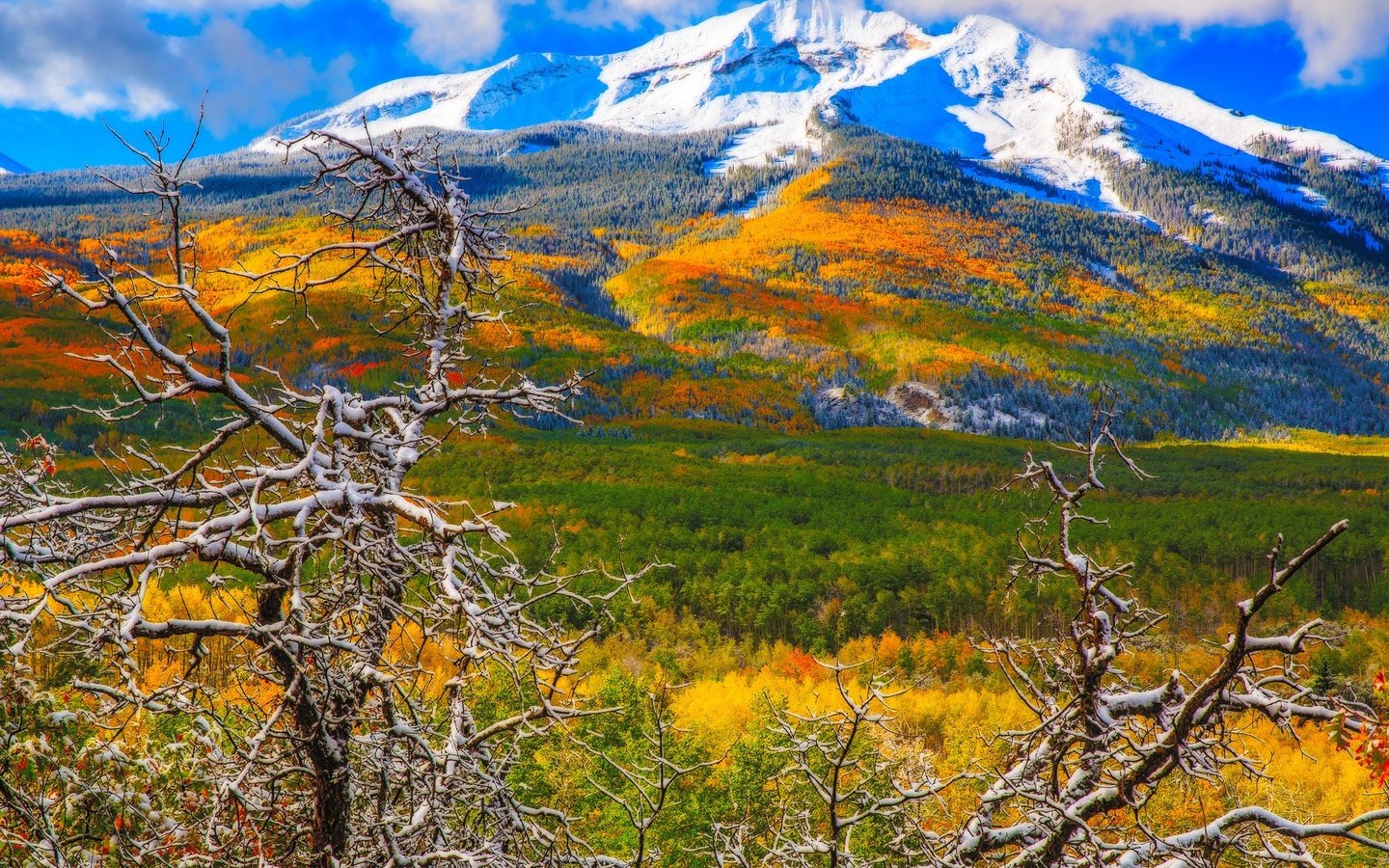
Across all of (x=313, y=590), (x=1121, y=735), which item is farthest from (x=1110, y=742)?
(x=313, y=590)

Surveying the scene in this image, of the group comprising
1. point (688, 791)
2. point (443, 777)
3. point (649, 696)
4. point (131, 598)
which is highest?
point (131, 598)

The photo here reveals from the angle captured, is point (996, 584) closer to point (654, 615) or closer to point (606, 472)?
point (654, 615)

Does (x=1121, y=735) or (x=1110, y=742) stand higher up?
(x=1121, y=735)

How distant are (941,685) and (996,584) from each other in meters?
15.8

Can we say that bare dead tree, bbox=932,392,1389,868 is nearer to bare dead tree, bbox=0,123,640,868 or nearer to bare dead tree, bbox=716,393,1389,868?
bare dead tree, bbox=716,393,1389,868

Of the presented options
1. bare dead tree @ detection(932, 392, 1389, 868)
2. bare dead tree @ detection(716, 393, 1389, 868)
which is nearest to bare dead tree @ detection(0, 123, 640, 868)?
bare dead tree @ detection(716, 393, 1389, 868)

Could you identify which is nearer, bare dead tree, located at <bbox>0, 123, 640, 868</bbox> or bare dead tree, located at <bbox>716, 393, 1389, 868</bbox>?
bare dead tree, located at <bbox>0, 123, 640, 868</bbox>

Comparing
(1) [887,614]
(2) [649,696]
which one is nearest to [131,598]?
(2) [649,696]

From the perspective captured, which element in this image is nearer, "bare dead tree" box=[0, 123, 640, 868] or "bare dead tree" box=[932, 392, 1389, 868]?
"bare dead tree" box=[0, 123, 640, 868]

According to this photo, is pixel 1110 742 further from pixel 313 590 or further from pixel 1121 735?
pixel 313 590

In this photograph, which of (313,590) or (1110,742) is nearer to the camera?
(313,590)

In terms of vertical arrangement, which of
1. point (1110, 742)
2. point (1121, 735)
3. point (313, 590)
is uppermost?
point (313, 590)

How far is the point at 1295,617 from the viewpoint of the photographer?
6216cm

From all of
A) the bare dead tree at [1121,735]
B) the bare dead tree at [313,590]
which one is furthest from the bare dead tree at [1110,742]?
the bare dead tree at [313,590]
